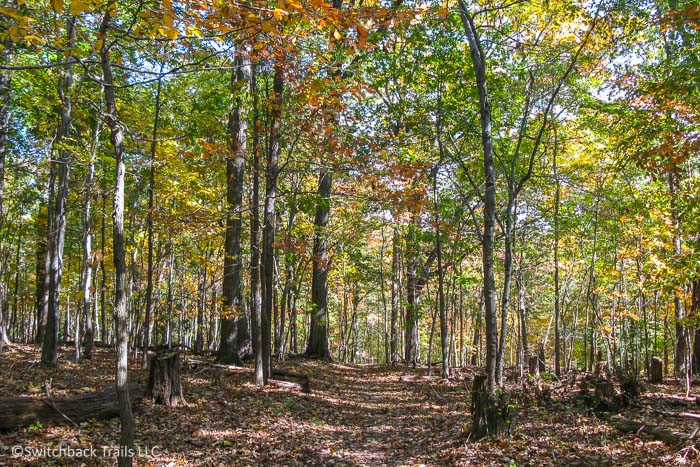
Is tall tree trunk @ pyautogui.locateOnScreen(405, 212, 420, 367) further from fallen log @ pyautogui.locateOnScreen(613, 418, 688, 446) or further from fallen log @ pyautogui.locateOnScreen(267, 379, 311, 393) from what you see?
fallen log @ pyautogui.locateOnScreen(613, 418, 688, 446)

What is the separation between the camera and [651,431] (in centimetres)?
622

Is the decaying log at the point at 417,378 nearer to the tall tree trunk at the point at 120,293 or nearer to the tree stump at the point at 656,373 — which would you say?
the tree stump at the point at 656,373

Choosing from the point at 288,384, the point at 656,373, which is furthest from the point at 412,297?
the point at 288,384

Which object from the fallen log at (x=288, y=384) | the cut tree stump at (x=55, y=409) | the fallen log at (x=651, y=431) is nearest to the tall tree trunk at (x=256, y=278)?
the fallen log at (x=288, y=384)

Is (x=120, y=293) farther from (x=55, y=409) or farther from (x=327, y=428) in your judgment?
(x=327, y=428)

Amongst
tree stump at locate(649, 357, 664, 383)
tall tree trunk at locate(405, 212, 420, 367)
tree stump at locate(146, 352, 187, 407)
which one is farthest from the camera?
tall tree trunk at locate(405, 212, 420, 367)

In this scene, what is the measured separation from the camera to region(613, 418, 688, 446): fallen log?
5723 mm

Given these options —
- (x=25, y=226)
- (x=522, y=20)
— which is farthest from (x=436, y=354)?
(x=522, y=20)

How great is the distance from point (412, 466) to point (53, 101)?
11314 millimetres

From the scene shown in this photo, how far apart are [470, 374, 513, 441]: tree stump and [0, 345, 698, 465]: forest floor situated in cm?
17

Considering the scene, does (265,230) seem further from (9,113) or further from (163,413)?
(9,113)

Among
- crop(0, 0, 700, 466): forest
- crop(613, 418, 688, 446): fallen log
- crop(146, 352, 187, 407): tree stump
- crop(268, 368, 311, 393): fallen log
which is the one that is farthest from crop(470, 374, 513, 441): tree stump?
crop(268, 368, 311, 393): fallen log

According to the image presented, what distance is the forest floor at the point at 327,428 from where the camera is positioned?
577 centimetres

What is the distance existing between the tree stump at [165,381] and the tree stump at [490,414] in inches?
201
